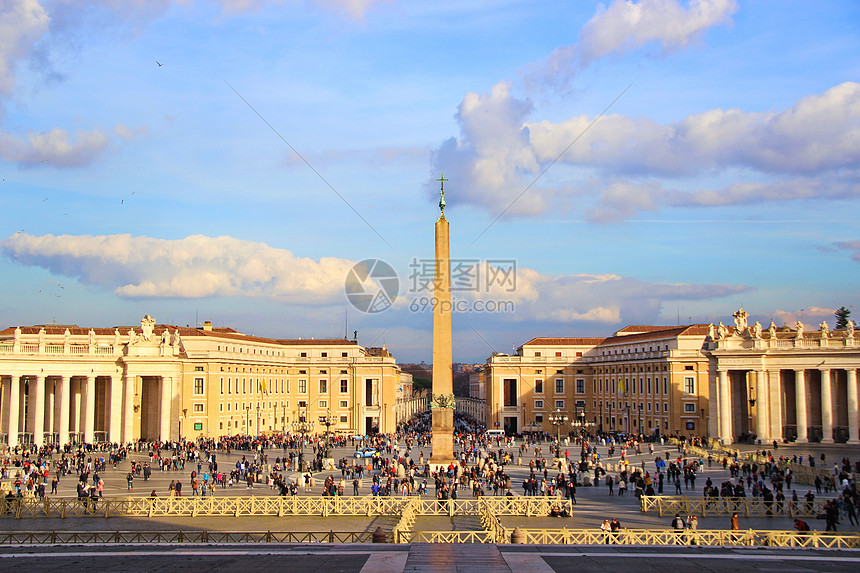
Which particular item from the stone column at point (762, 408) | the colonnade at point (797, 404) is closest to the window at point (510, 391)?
the colonnade at point (797, 404)

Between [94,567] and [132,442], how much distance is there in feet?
167

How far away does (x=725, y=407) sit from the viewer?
67250mm

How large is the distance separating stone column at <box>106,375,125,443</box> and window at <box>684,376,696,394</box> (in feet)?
171

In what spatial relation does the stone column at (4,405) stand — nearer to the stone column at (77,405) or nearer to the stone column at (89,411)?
the stone column at (89,411)

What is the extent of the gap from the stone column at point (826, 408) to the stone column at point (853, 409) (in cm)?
134

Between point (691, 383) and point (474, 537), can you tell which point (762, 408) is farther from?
point (474, 537)

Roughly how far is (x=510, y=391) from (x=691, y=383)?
26295 mm

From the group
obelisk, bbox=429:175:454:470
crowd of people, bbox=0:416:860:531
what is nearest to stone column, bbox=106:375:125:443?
crowd of people, bbox=0:416:860:531

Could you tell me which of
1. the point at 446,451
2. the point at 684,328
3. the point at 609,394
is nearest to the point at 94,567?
the point at 446,451

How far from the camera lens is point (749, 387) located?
7606 centimetres

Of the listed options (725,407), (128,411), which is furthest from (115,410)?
(725,407)

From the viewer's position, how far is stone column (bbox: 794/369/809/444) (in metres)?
64.8

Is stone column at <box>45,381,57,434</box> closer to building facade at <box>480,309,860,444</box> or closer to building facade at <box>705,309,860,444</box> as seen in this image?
building facade at <box>480,309,860,444</box>

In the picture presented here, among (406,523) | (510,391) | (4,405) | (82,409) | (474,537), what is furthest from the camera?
(510,391)
